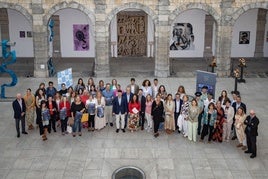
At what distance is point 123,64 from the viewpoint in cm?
2606

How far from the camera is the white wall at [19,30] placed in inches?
1068

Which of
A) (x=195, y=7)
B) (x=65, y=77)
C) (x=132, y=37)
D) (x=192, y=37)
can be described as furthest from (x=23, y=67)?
(x=192, y=37)

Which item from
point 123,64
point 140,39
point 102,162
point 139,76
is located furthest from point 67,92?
point 140,39

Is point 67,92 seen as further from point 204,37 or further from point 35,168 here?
point 204,37

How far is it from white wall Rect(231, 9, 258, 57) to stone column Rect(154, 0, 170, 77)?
6954 mm

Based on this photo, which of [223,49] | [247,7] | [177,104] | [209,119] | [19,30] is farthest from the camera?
[19,30]

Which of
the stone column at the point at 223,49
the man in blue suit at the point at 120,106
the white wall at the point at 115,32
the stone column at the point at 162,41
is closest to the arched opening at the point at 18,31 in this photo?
the white wall at the point at 115,32

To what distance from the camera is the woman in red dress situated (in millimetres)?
15141

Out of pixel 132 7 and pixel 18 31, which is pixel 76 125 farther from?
pixel 18 31

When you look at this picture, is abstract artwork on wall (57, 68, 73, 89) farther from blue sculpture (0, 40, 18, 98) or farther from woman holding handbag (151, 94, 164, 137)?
woman holding handbag (151, 94, 164, 137)

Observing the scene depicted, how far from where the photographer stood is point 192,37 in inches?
1082

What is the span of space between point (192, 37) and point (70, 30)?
8460 mm

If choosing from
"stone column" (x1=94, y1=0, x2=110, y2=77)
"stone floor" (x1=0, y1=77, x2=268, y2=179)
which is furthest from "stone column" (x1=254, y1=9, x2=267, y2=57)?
"stone floor" (x1=0, y1=77, x2=268, y2=179)

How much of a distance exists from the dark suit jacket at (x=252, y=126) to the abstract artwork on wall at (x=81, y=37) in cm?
1643
